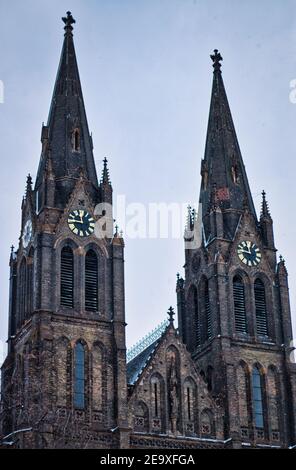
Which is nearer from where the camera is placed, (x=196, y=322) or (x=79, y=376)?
(x=79, y=376)

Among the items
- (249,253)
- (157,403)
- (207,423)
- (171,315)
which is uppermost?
(249,253)

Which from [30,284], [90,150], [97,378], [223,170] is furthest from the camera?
[223,170]

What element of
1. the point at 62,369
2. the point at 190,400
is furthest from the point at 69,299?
the point at 190,400

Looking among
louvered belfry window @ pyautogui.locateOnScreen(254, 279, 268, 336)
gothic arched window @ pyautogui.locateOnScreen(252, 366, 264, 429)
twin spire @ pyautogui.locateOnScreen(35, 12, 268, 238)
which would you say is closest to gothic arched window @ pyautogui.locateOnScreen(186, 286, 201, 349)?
louvered belfry window @ pyautogui.locateOnScreen(254, 279, 268, 336)

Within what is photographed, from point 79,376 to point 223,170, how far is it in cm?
1838

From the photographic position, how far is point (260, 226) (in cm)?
7012

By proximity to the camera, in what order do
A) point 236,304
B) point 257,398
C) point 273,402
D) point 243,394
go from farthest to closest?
point 236,304 → point 273,402 → point 257,398 → point 243,394

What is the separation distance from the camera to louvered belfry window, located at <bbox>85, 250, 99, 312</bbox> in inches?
2470

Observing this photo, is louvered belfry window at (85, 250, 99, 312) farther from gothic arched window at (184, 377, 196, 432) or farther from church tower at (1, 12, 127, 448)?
gothic arched window at (184, 377, 196, 432)

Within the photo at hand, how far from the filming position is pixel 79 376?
197ft

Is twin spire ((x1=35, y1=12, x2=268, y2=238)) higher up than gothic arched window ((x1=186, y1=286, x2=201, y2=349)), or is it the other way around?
twin spire ((x1=35, y1=12, x2=268, y2=238))

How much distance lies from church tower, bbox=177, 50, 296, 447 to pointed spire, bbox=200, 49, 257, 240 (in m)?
0.07

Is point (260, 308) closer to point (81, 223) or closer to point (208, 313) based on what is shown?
point (208, 313)
